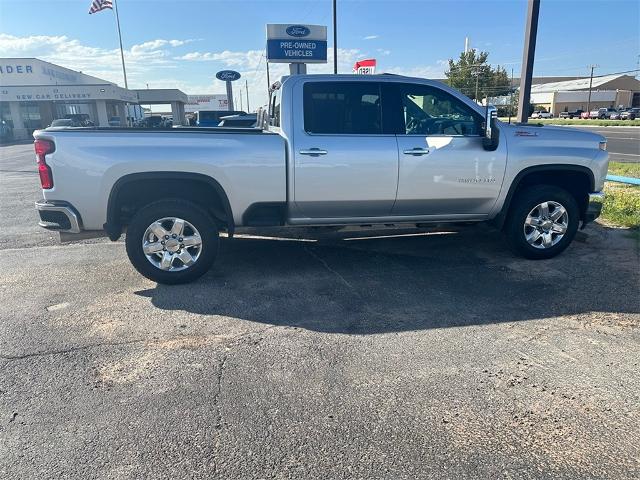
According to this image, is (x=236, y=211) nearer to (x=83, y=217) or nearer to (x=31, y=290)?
(x=83, y=217)

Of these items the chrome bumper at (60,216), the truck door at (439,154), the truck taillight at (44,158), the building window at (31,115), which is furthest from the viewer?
the building window at (31,115)

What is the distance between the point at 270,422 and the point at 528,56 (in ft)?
25.0

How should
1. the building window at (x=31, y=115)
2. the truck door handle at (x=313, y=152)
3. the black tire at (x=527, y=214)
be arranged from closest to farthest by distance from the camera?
the truck door handle at (x=313, y=152)
the black tire at (x=527, y=214)
the building window at (x=31, y=115)

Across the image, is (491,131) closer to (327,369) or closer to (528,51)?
(327,369)

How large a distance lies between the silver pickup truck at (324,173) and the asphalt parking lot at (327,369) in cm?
56

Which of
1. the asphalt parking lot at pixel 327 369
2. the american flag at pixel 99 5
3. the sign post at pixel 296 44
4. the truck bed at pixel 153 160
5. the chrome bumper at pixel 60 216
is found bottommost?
the asphalt parking lot at pixel 327 369

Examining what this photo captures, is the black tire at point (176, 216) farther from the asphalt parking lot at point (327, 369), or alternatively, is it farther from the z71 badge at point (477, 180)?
the z71 badge at point (477, 180)

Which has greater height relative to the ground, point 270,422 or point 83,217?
point 83,217

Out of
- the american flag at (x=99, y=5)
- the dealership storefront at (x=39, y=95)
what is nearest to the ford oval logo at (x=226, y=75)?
the american flag at (x=99, y=5)

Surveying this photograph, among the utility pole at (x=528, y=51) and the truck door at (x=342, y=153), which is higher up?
the utility pole at (x=528, y=51)

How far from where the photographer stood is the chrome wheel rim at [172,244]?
4.61m

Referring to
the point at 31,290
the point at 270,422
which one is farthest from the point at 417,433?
the point at 31,290

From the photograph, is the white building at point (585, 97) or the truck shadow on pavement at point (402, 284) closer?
the truck shadow on pavement at point (402, 284)

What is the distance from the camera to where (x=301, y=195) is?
15.7 ft
